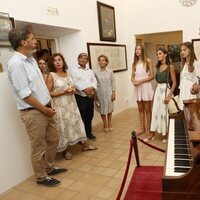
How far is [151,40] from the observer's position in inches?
295

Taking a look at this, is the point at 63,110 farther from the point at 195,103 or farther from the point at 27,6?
the point at 195,103

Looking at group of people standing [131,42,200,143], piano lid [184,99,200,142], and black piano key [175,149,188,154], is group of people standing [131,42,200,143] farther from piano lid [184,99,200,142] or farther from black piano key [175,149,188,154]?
black piano key [175,149,188,154]

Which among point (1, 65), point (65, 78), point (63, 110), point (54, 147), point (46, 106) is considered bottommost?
point (54, 147)

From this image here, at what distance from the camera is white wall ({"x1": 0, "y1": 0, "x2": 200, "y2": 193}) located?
2.59m

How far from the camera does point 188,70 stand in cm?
315

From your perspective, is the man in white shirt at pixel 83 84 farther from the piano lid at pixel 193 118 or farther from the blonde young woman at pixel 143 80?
the piano lid at pixel 193 118

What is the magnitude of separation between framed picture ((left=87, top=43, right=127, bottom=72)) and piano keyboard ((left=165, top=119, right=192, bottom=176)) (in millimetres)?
2908

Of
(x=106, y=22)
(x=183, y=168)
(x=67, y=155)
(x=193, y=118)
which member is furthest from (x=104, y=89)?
(x=183, y=168)

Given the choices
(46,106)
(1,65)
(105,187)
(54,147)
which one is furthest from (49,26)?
(105,187)

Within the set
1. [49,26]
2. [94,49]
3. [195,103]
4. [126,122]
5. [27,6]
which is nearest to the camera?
[195,103]

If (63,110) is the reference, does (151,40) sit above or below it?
above

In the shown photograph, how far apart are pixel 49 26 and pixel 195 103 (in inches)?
95.8

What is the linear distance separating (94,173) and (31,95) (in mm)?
1185

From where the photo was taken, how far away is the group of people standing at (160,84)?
3.13 meters
